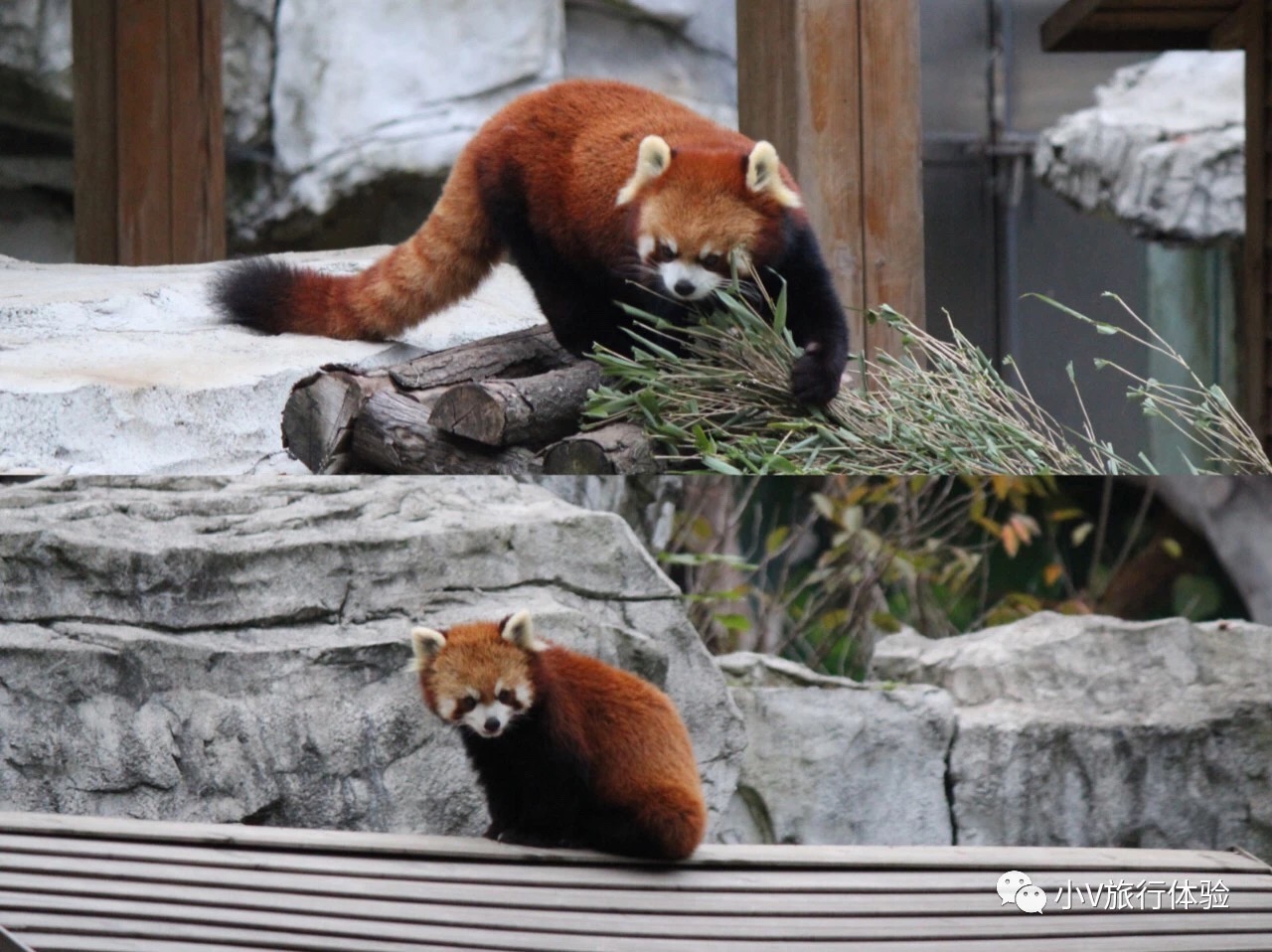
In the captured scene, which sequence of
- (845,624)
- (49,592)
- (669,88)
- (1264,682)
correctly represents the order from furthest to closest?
(669,88) → (845,624) → (1264,682) → (49,592)

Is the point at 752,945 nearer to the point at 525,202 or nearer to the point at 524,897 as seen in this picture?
the point at 524,897

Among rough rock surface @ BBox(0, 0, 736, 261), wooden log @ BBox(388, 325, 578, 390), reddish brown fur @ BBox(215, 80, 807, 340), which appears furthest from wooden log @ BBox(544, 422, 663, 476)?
rough rock surface @ BBox(0, 0, 736, 261)

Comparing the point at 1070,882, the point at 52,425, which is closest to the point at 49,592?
the point at 52,425

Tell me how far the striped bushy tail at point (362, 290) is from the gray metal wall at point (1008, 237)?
0.87 metres

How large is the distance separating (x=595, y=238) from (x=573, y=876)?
1.16 metres

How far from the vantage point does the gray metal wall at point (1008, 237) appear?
230 centimetres

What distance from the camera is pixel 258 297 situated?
260 centimetres

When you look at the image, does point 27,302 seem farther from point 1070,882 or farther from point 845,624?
point 1070,882

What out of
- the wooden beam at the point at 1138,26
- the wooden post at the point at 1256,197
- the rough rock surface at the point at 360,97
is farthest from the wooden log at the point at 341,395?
the rough rock surface at the point at 360,97

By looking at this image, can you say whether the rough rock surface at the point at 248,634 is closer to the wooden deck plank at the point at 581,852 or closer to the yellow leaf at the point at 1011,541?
the wooden deck plank at the point at 581,852

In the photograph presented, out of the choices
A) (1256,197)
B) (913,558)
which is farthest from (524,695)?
(1256,197)

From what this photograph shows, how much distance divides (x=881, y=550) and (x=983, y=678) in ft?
1.30

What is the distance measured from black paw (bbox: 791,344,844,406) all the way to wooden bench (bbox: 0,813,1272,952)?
0.69m

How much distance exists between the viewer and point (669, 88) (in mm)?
6176
